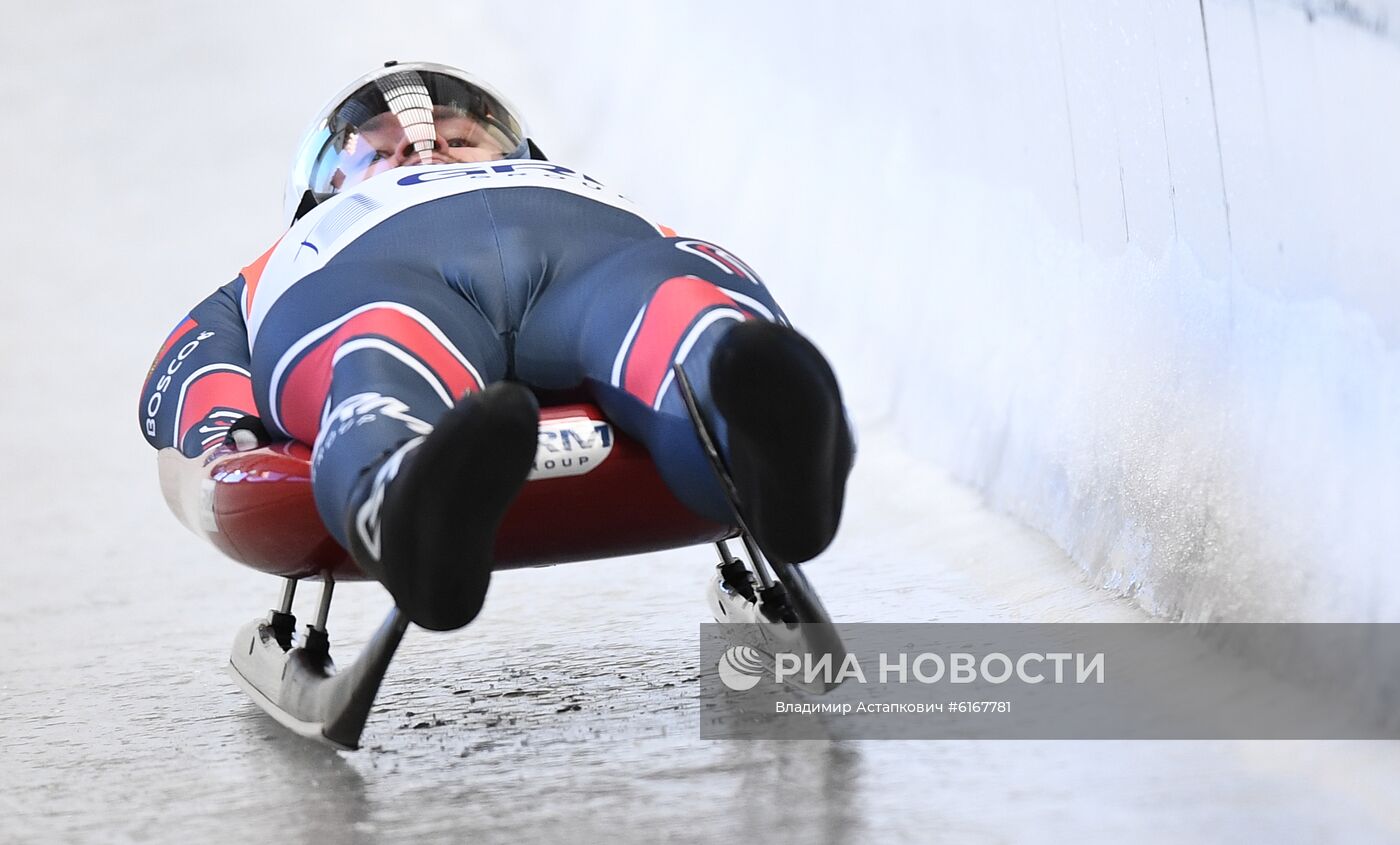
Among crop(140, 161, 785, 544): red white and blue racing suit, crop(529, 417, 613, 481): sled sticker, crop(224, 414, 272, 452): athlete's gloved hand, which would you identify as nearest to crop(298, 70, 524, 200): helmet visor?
crop(140, 161, 785, 544): red white and blue racing suit

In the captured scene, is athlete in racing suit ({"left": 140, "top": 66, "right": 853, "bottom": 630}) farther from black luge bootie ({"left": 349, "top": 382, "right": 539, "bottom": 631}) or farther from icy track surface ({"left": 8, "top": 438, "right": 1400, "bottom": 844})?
icy track surface ({"left": 8, "top": 438, "right": 1400, "bottom": 844})

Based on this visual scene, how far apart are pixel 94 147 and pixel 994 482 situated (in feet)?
11.7

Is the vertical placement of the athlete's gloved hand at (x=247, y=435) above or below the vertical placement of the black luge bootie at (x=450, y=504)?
below

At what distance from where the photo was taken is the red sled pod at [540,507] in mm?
1353

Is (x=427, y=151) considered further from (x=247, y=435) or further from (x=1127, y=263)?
(x=1127, y=263)

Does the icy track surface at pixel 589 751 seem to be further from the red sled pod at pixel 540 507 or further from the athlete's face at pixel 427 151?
the athlete's face at pixel 427 151

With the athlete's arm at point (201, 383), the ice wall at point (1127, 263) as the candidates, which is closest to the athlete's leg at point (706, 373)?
the athlete's arm at point (201, 383)

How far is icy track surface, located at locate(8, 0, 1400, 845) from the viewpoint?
127 centimetres

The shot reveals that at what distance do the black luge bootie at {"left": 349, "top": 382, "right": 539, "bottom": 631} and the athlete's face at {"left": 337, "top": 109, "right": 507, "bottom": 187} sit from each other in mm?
774

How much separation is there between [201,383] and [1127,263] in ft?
3.70

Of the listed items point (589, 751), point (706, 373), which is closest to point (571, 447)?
point (706, 373)

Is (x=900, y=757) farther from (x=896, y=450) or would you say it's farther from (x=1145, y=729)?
(x=896, y=450)

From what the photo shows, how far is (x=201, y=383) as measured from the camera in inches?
64.1

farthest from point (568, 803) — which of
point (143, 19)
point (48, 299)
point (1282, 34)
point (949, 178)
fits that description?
point (143, 19)
